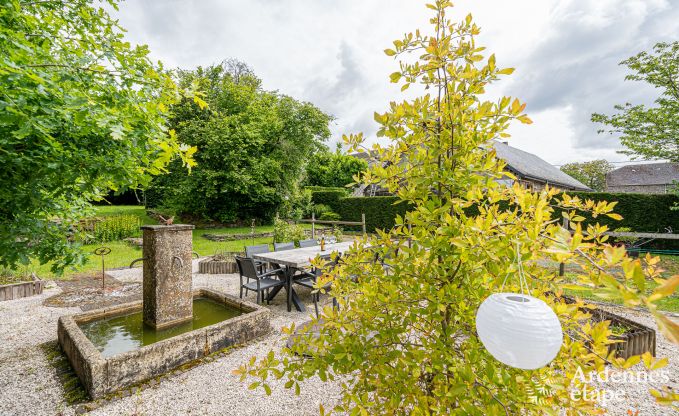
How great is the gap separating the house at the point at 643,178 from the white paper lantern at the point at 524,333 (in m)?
37.5

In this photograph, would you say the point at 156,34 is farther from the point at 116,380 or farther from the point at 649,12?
the point at 649,12

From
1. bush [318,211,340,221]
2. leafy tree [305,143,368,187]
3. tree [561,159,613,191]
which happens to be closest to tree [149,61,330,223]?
bush [318,211,340,221]

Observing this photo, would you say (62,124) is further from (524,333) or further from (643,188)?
(643,188)

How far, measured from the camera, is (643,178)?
3088 cm

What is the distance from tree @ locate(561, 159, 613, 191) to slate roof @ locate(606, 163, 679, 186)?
9.70 metres

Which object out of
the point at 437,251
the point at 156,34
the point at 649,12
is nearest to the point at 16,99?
the point at 437,251

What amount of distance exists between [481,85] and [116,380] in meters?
4.10

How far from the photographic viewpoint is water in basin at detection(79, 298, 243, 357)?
3.64 metres

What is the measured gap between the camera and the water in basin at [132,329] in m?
3.64

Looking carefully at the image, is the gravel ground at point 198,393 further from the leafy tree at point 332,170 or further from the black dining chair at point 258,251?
the leafy tree at point 332,170

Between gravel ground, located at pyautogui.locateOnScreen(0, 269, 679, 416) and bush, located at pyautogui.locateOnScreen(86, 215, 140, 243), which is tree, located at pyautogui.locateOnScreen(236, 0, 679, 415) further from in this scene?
bush, located at pyautogui.locateOnScreen(86, 215, 140, 243)

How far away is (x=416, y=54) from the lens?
1.53m

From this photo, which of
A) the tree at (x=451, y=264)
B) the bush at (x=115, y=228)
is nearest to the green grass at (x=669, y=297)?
the tree at (x=451, y=264)

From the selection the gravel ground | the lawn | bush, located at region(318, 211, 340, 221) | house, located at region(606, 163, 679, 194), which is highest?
house, located at region(606, 163, 679, 194)
